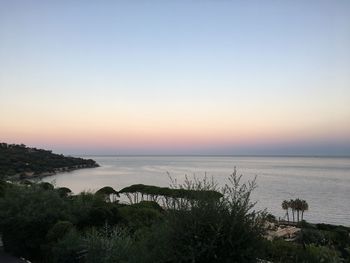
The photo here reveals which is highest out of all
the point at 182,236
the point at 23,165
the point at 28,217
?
the point at 182,236

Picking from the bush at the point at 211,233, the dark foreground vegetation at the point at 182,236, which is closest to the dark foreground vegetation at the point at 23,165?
the dark foreground vegetation at the point at 182,236

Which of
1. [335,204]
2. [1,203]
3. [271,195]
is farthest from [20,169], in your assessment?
[1,203]

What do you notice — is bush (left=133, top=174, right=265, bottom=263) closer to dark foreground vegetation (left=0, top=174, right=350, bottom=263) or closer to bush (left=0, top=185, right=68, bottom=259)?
dark foreground vegetation (left=0, top=174, right=350, bottom=263)

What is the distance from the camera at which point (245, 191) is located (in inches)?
285

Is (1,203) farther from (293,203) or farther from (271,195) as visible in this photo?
(271,195)

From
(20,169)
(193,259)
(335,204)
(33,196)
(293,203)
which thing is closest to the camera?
(193,259)

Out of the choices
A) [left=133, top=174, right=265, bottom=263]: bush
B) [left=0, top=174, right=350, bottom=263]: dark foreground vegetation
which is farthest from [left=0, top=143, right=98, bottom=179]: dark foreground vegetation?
[left=133, top=174, right=265, bottom=263]: bush

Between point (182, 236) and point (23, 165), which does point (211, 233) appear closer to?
point (182, 236)

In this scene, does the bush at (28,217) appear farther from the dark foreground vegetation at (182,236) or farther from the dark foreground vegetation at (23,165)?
the dark foreground vegetation at (23,165)

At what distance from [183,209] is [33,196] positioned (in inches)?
338

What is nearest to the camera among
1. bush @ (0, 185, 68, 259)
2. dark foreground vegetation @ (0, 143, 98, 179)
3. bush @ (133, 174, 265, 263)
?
bush @ (133, 174, 265, 263)

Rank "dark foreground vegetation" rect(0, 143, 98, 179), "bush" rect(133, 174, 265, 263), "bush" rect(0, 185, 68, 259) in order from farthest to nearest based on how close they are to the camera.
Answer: "dark foreground vegetation" rect(0, 143, 98, 179), "bush" rect(0, 185, 68, 259), "bush" rect(133, 174, 265, 263)

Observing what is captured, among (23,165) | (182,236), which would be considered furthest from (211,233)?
(23,165)

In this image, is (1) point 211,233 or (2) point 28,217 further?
(2) point 28,217
